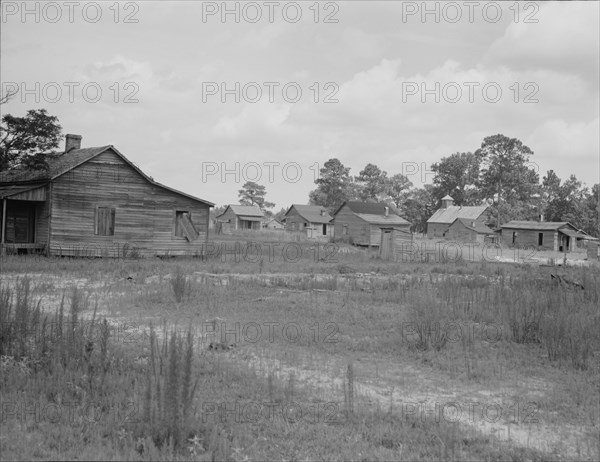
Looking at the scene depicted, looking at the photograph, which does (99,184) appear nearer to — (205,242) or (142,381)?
(205,242)

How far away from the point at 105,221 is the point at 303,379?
22.3 meters

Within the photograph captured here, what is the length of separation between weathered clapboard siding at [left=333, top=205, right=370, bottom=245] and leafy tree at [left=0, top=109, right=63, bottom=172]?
33853 mm

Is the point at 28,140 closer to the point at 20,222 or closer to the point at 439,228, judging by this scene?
the point at 20,222

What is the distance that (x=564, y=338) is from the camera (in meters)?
10.2

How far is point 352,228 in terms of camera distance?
2468 inches

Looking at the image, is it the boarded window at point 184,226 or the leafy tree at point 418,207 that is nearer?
the boarded window at point 184,226

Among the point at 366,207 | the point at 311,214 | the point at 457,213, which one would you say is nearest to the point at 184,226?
the point at 366,207

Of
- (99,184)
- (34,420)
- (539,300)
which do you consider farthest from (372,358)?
(99,184)

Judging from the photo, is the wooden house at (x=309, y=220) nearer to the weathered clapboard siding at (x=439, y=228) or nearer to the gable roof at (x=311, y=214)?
the gable roof at (x=311, y=214)

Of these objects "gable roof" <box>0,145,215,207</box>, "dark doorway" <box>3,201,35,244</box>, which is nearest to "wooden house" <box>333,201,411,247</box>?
"gable roof" <box>0,145,215,207</box>

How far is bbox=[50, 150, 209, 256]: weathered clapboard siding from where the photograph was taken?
1073 inches

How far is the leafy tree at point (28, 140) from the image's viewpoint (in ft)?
91.7

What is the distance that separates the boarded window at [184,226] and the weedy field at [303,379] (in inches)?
649

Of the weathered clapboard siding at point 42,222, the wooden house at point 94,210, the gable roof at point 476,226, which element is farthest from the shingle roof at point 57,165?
the gable roof at point 476,226
